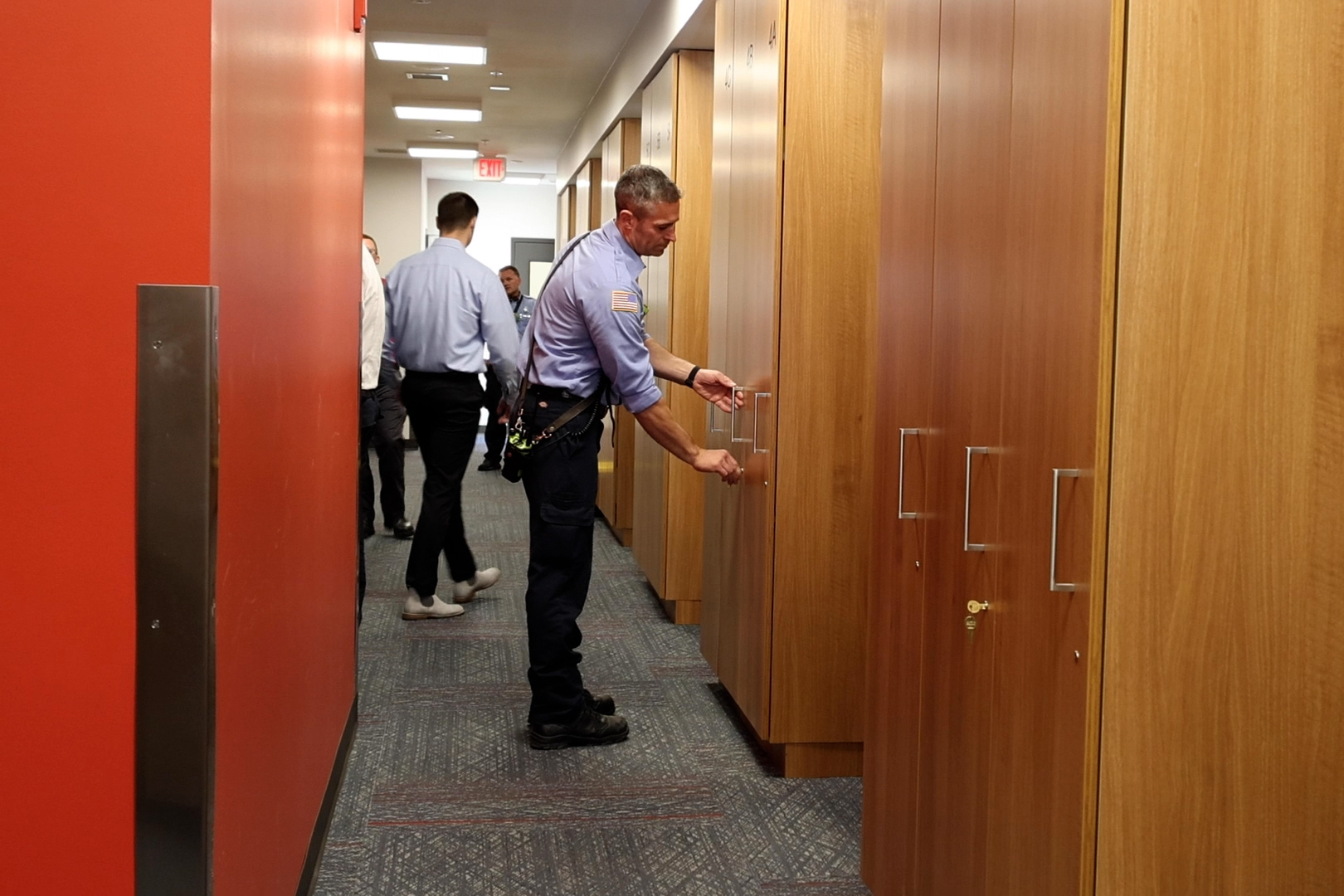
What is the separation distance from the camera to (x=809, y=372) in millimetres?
3408

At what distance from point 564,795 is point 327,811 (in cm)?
64

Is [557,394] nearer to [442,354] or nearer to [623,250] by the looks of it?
[623,250]

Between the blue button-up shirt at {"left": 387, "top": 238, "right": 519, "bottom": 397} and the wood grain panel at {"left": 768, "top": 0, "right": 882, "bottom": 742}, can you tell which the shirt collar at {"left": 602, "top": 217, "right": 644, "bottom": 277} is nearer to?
the wood grain panel at {"left": 768, "top": 0, "right": 882, "bottom": 742}

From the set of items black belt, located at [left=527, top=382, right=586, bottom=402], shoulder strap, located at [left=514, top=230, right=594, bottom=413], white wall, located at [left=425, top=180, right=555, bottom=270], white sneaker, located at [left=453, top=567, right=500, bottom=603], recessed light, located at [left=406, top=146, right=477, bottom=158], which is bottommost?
white sneaker, located at [left=453, top=567, right=500, bottom=603]

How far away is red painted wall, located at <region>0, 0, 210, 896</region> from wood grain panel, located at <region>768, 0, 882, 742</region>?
212 cm

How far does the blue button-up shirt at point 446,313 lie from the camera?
5219 millimetres

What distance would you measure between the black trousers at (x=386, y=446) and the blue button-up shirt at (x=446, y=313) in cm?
41

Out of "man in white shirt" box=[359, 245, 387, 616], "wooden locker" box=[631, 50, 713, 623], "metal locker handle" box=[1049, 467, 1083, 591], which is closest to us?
"metal locker handle" box=[1049, 467, 1083, 591]

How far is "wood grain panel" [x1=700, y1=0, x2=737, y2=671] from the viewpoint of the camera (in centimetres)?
412

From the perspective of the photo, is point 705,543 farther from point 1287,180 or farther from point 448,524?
point 1287,180

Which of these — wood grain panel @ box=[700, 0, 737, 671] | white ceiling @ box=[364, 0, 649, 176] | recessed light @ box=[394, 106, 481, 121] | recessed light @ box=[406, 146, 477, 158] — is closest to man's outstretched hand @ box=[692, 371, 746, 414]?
wood grain panel @ box=[700, 0, 737, 671]

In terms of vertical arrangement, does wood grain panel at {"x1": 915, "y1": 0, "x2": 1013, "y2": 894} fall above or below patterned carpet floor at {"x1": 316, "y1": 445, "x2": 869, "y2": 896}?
above

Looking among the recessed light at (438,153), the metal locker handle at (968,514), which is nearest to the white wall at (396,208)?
the recessed light at (438,153)

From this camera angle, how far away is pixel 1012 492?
6.23 feet
